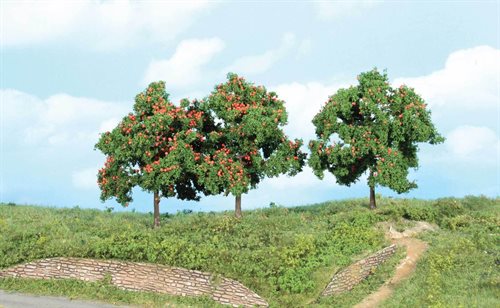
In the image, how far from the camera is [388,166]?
36.7m

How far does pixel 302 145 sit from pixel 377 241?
9.52 m

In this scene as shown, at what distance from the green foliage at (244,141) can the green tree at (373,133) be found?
2219 millimetres

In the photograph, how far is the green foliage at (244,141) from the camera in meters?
35.7

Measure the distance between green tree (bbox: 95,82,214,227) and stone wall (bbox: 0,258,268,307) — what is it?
607 cm

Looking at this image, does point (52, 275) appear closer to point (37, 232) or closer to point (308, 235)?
point (37, 232)

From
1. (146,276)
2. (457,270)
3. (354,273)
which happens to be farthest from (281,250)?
(457,270)

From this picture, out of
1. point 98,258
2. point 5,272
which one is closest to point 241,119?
point 98,258

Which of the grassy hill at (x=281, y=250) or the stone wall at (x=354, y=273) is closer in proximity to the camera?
the grassy hill at (x=281, y=250)

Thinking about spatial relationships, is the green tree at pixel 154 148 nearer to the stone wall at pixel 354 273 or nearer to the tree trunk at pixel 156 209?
the tree trunk at pixel 156 209

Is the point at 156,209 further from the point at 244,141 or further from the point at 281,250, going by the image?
the point at 281,250

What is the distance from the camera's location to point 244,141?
3659 cm

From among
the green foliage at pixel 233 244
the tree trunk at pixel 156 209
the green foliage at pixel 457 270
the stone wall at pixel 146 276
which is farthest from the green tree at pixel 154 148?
the green foliage at pixel 457 270

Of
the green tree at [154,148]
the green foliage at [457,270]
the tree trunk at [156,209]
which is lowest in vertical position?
the green foliage at [457,270]

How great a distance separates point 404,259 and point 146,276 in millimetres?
13053
